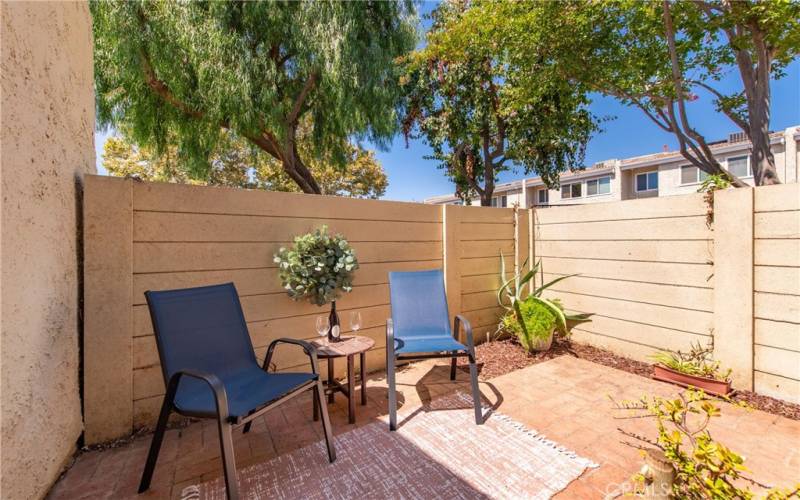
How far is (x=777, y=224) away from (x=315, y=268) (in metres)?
3.68

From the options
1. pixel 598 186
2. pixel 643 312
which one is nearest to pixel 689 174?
pixel 598 186

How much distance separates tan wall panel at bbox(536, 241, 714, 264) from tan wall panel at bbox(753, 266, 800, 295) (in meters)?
0.35

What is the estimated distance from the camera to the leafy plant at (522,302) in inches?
155

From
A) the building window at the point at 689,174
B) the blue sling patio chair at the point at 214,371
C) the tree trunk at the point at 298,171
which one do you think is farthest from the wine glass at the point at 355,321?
the building window at the point at 689,174

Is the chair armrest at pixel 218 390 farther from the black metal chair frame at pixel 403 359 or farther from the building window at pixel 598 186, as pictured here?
the building window at pixel 598 186

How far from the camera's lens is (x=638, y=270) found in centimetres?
361

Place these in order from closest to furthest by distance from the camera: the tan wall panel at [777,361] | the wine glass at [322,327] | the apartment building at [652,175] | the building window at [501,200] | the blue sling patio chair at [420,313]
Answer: the wine glass at [322,327], the tan wall panel at [777,361], the blue sling patio chair at [420,313], the apartment building at [652,175], the building window at [501,200]

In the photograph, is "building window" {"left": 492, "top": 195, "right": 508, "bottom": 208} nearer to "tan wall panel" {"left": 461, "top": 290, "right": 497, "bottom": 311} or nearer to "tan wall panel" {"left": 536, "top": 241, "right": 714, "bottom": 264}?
"tan wall panel" {"left": 536, "top": 241, "right": 714, "bottom": 264}

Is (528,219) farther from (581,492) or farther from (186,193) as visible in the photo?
(186,193)

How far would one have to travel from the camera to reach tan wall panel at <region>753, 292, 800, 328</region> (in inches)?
102

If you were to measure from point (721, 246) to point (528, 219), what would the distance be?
209cm

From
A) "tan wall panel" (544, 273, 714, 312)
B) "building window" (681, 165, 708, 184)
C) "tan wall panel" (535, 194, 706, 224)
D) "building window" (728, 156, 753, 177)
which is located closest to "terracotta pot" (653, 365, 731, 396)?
"tan wall panel" (544, 273, 714, 312)

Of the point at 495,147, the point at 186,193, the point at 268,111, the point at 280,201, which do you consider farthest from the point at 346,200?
the point at 495,147

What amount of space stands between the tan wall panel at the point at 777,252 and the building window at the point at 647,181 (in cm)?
1759
